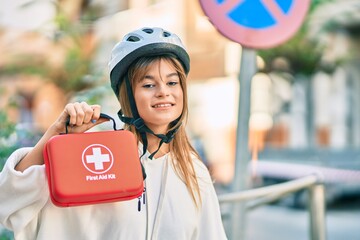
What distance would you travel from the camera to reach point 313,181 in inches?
157

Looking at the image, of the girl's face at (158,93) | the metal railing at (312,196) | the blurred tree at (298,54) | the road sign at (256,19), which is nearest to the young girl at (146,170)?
the girl's face at (158,93)

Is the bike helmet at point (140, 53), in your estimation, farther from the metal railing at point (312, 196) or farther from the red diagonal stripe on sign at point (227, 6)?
the metal railing at point (312, 196)

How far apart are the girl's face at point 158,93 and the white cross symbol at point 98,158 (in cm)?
27

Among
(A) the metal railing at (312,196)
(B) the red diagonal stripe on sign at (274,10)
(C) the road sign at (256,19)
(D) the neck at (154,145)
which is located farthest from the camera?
(A) the metal railing at (312,196)

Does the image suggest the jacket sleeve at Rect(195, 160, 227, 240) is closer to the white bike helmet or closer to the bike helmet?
the bike helmet

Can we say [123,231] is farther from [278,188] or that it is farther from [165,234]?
[278,188]

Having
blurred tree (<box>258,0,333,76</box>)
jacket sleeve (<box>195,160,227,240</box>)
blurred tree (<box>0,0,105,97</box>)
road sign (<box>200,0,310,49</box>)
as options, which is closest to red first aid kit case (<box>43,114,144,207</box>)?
jacket sleeve (<box>195,160,227,240</box>)

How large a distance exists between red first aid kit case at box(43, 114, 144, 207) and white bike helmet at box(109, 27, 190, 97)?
26 cm

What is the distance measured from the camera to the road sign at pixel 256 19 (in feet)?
10.9

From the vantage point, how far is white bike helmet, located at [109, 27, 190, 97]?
7.23 ft

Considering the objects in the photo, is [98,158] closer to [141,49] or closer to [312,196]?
[141,49]

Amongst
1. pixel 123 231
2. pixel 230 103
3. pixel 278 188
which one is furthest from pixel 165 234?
pixel 230 103

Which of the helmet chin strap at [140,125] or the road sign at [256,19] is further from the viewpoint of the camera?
the road sign at [256,19]

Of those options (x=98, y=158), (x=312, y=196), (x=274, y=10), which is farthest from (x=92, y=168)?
(x=312, y=196)
